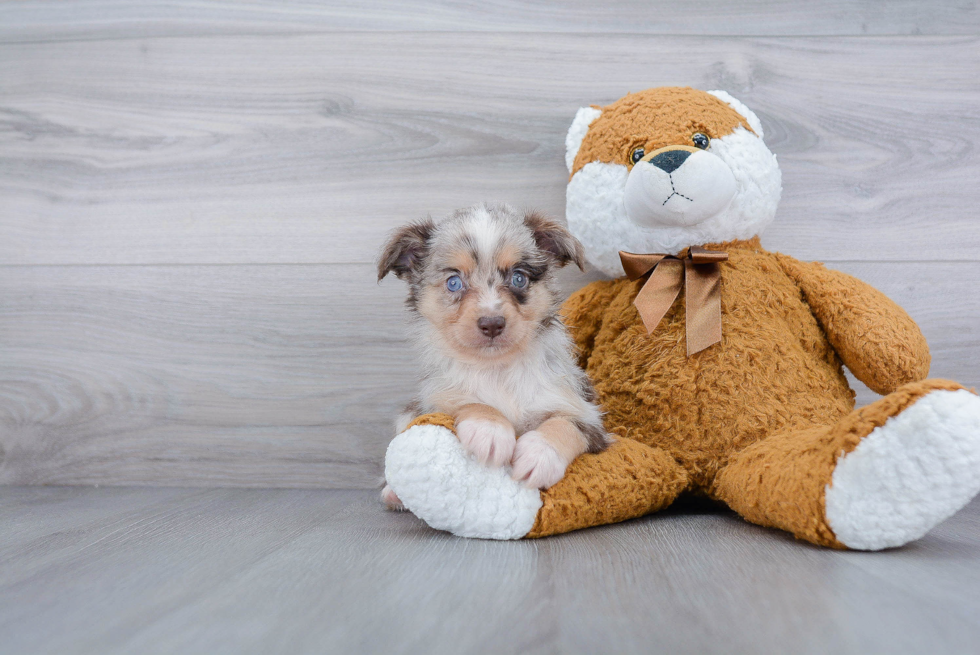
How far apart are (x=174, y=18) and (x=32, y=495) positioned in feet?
4.73

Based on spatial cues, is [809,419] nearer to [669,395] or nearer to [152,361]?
[669,395]

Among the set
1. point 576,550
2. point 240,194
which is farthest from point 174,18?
point 576,550

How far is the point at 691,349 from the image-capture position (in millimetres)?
1491

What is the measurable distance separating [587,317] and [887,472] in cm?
80

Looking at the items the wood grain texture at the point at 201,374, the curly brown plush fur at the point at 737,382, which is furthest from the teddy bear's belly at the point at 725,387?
the wood grain texture at the point at 201,374

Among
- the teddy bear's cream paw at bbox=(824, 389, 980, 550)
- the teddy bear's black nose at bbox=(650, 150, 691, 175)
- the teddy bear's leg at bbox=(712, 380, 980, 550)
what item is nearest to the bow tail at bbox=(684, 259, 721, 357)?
the teddy bear's black nose at bbox=(650, 150, 691, 175)

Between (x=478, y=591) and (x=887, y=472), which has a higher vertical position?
(x=887, y=472)

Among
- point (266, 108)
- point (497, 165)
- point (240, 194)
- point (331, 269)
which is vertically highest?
point (266, 108)

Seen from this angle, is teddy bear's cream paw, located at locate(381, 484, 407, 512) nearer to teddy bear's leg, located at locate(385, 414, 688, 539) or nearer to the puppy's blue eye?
teddy bear's leg, located at locate(385, 414, 688, 539)

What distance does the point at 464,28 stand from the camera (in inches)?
78.2

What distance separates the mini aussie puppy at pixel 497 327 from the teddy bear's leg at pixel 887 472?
40cm

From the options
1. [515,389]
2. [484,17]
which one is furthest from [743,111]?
[515,389]

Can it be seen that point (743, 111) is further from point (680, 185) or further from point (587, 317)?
point (587, 317)

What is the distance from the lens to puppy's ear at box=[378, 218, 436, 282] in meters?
1.48
